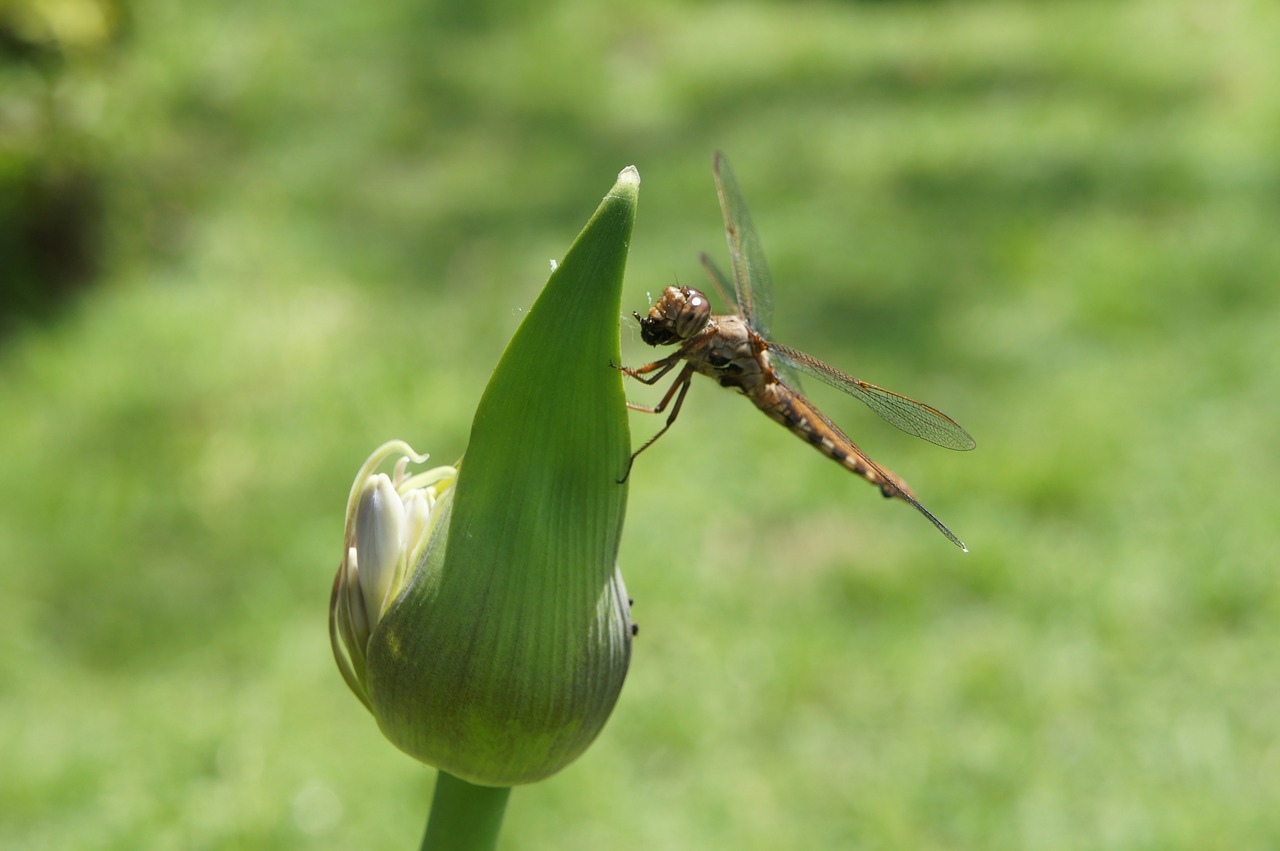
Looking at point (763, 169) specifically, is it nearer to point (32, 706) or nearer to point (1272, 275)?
point (1272, 275)

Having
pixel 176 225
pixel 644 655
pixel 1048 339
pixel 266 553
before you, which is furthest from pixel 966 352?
pixel 176 225

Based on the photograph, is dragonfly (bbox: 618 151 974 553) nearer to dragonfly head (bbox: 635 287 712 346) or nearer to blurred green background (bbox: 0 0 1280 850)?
dragonfly head (bbox: 635 287 712 346)

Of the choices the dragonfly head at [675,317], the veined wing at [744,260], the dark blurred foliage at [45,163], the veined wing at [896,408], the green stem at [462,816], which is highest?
the dark blurred foliage at [45,163]

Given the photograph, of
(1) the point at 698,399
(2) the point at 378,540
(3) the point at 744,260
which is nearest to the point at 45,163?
(1) the point at 698,399

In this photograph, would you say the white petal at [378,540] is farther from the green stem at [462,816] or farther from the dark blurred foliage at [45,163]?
the dark blurred foliage at [45,163]

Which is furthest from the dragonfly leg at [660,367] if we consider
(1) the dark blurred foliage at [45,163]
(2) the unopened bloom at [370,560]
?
(1) the dark blurred foliage at [45,163]
